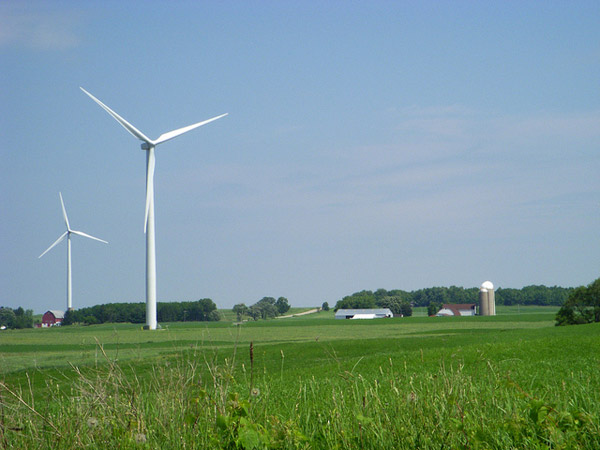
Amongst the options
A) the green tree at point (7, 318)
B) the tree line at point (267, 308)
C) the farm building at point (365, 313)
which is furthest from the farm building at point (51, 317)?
the farm building at point (365, 313)

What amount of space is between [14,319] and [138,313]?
22239 mm

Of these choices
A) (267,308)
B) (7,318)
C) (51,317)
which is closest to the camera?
(7,318)

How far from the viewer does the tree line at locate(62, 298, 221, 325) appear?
108625 mm

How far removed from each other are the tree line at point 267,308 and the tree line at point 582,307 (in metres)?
79.6

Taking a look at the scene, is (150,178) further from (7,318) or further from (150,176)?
(7,318)

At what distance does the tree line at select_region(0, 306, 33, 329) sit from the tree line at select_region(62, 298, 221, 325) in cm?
1107

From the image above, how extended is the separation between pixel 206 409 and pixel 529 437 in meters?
3.37

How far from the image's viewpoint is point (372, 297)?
14312 cm

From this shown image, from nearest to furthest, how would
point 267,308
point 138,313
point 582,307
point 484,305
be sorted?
point 582,307, point 484,305, point 138,313, point 267,308

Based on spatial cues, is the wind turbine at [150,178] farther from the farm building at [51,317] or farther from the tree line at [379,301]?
the tree line at [379,301]

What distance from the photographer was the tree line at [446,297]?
461 ft

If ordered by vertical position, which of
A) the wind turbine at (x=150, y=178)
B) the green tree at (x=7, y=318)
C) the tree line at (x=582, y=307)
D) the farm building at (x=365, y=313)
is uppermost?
the wind turbine at (x=150, y=178)

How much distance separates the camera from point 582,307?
5281 centimetres

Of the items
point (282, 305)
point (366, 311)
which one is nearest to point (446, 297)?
point (366, 311)
